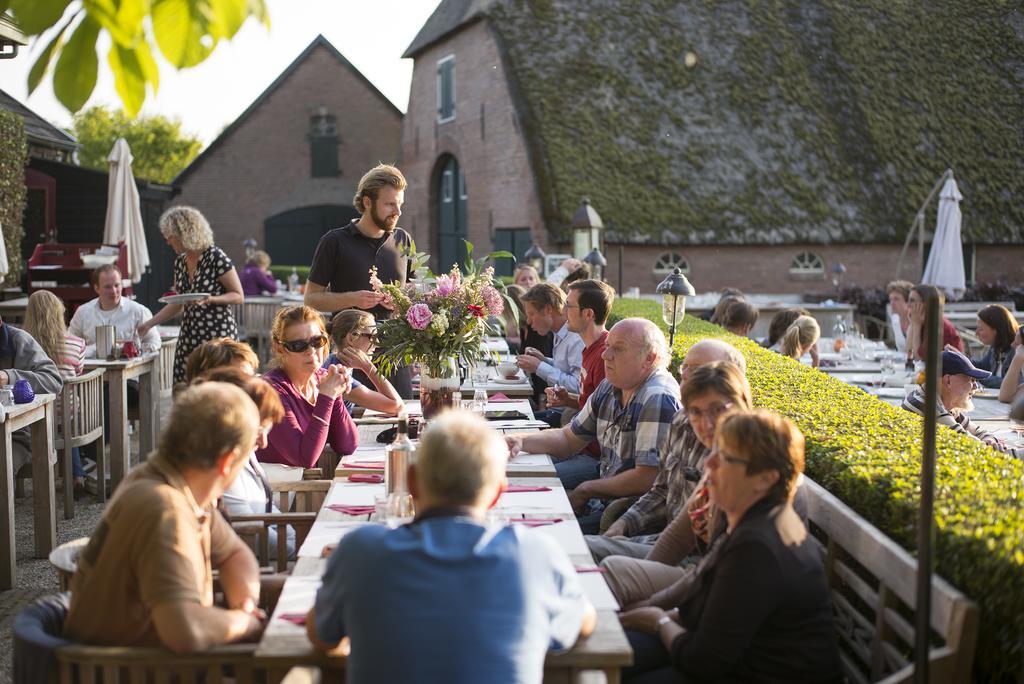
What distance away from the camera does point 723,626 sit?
2.84m

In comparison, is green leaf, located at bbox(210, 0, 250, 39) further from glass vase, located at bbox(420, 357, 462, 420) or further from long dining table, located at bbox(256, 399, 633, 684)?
glass vase, located at bbox(420, 357, 462, 420)

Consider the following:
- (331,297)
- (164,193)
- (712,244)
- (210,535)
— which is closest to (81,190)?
(164,193)

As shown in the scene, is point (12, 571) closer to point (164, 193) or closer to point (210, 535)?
point (210, 535)

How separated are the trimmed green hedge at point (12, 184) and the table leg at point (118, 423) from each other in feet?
25.3

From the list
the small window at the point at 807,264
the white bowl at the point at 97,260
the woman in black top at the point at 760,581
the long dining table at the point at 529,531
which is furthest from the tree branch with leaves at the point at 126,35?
the small window at the point at 807,264

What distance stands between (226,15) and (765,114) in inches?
905

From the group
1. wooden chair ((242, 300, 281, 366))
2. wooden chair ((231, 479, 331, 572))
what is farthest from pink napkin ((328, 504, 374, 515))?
wooden chair ((242, 300, 281, 366))

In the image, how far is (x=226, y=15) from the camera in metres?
1.92

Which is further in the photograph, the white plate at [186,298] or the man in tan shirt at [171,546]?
the white plate at [186,298]

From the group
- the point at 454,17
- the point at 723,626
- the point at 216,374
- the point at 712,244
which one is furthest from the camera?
the point at 454,17

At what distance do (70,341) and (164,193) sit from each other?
16.6 metres

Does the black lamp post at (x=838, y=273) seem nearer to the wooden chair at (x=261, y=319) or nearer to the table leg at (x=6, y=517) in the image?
the wooden chair at (x=261, y=319)

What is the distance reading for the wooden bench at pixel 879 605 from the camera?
102 inches

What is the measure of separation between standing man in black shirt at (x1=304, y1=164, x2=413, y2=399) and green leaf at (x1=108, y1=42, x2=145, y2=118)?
4.14 metres
